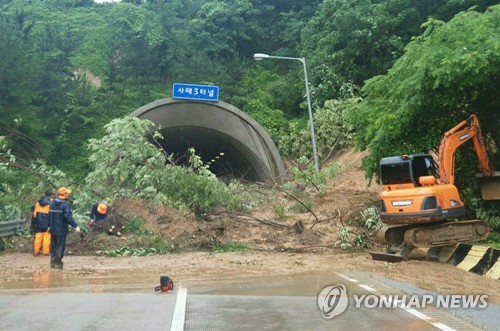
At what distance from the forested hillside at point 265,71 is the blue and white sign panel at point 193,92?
4704mm

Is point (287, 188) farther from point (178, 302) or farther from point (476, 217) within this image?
point (178, 302)

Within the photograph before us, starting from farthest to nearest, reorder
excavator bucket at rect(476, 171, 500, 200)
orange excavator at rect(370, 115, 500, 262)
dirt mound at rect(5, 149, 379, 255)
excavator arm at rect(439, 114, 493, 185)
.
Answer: dirt mound at rect(5, 149, 379, 255) → excavator bucket at rect(476, 171, 500, 200) → excavator arm at rect(439, 114, 493, 185) → orange excavator at rect(370, 115, 500, 262)

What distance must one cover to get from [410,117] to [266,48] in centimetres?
3660

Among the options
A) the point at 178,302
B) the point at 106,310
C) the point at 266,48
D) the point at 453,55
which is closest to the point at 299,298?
the point at 178,302

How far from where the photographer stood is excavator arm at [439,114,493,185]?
12789 millimetres

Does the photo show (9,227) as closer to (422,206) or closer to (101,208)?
(101,208)

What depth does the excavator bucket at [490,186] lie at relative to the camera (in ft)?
46.8

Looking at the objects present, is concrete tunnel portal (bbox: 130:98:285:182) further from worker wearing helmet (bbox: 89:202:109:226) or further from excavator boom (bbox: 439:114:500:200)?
excavator boom (bbox: 439:114:500:200)

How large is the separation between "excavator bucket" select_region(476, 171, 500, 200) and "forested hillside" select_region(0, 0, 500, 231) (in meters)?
0.52

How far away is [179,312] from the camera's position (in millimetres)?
7078

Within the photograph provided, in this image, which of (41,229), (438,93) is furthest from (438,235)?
(41,229)

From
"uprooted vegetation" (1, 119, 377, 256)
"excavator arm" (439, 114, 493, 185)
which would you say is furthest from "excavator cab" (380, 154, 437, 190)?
"uprooted vegetation" (1, 119, 377, 256)

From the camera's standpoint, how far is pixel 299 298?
817 cm

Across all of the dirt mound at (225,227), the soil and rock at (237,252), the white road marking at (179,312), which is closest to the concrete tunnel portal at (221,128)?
the dirt mound at (225,227)
